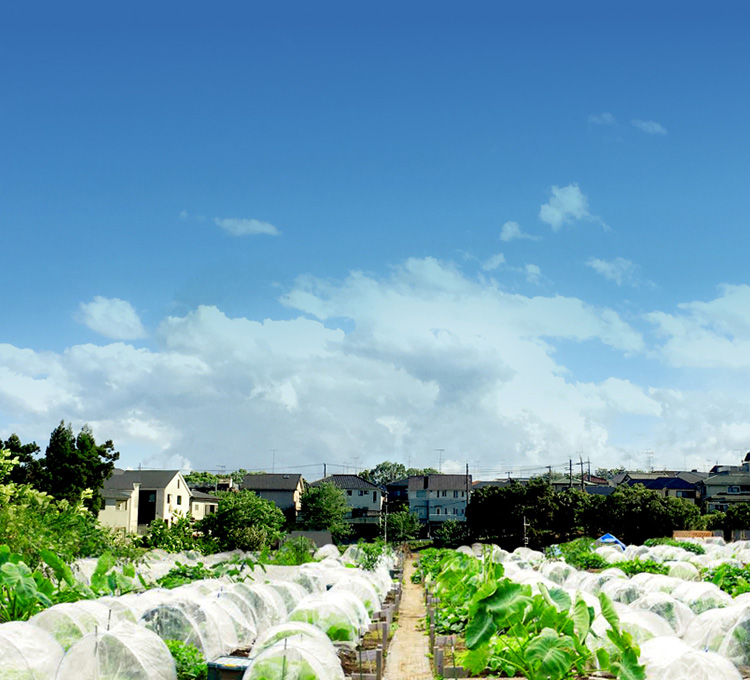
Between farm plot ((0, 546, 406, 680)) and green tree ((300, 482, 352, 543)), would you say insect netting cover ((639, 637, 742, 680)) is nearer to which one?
farm plot ((0, 546, 406, 680))

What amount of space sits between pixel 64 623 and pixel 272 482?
70550mm

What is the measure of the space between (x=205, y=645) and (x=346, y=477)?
75.3m

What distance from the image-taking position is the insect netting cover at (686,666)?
527 inches

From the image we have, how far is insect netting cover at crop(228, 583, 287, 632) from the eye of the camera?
70.6 feet

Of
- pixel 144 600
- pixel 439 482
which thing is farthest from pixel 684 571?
pixel 439 482

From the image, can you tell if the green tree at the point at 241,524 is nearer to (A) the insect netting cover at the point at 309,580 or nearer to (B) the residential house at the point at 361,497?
(A) the insect netting cover at the point at 309,580

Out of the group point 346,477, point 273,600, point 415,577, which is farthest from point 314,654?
point 346,477

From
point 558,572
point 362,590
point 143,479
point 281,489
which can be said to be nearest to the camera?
point 362,590

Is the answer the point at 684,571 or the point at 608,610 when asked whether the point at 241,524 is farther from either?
the point at 608,610

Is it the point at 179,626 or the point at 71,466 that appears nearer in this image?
the point at 179,626

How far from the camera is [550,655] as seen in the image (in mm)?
10648

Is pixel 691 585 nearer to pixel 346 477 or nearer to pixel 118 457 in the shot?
pixel 118 457

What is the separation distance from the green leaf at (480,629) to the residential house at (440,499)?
78571 millimetres

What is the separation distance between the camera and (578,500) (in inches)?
2484
